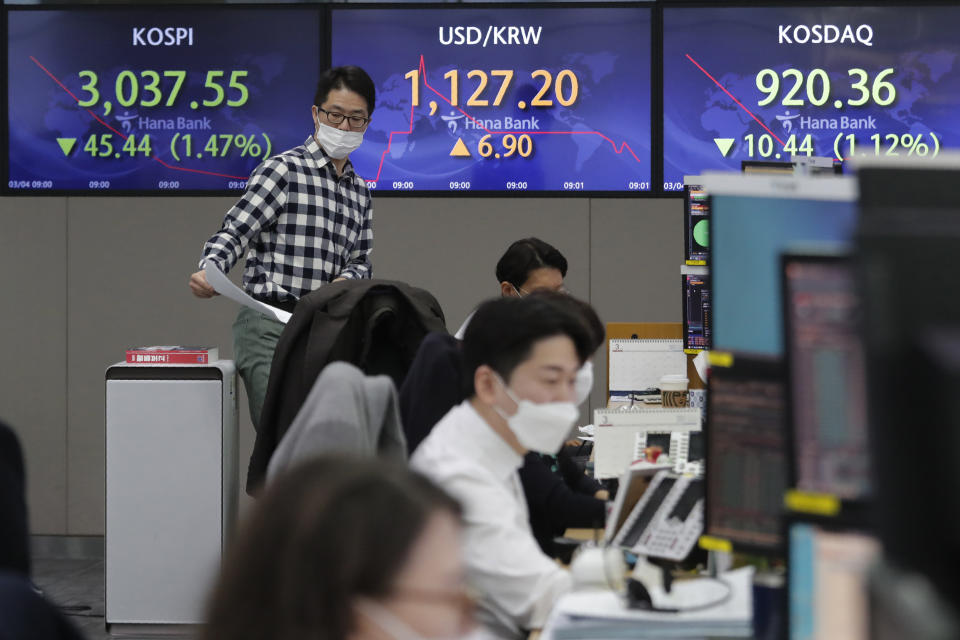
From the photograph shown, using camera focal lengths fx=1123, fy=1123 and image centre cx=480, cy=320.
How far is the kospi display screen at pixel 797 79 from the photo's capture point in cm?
465

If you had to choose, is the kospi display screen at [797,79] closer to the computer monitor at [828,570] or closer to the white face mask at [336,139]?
the white face mask at [336,139]

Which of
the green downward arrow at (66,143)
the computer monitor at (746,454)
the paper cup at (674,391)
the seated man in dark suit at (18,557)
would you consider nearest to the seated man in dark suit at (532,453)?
the paper cup at (674,391)

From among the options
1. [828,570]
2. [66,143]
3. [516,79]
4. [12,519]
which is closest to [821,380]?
[828,570]

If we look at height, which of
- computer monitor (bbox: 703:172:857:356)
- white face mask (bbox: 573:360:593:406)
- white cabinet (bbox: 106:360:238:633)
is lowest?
white cabinet (bbox: 106:360:238:633)

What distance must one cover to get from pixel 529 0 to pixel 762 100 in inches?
41.7

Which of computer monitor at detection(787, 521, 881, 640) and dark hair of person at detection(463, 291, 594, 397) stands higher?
dark hair of person at detection(463, 291, 594, 397)

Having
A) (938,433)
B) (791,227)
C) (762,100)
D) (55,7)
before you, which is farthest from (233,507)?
(938,433)

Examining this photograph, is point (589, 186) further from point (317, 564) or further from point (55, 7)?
point (317, 564)

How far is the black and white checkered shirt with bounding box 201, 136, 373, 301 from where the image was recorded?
11.5ft

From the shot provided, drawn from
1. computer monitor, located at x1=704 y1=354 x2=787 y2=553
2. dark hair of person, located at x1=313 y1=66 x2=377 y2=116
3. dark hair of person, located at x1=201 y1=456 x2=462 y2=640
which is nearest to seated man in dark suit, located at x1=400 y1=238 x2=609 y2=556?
computer monitor, located at x1=704 y1=354 x2=787 y2=553

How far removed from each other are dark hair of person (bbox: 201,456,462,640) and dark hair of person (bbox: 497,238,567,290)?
314 cm

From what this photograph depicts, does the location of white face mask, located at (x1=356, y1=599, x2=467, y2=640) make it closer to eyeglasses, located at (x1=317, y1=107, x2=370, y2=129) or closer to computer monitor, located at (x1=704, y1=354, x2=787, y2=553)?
computer monitor, located at (x1=704, y1=354, x2=787, y2=553)

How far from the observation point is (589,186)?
474cm

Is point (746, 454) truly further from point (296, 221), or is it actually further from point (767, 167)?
point (296, 221)
